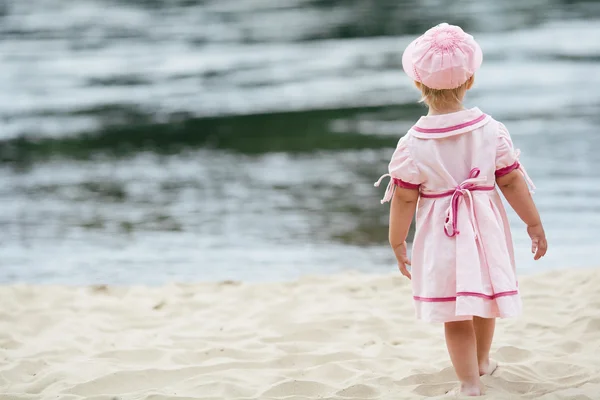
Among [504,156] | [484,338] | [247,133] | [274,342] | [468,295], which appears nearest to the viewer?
[468,295]

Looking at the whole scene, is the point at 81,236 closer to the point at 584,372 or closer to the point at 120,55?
the point at 584,372

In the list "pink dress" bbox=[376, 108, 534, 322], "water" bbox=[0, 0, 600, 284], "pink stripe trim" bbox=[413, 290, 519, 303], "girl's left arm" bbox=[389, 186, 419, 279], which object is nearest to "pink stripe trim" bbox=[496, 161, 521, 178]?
"pink dress" bbox=[376, 108, 534, 322]

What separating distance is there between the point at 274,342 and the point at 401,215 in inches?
55.6

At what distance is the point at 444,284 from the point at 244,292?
245cm

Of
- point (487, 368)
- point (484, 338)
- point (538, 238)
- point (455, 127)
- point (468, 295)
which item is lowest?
point (487, 368)

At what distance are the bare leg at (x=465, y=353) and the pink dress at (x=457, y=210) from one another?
0.10m

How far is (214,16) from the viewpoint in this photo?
19.9 m

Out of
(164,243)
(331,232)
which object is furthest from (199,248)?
(331,232)

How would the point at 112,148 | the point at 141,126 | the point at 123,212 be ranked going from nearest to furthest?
the point at 123,212 < the point at 112,148 < the point at 141,126

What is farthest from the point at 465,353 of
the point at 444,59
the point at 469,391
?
the point at 444,59

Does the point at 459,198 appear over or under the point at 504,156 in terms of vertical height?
under

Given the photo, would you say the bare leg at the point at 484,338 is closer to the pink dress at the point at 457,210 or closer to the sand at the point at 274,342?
the sand at the point at 274,342

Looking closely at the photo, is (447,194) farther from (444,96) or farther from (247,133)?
(247,133)

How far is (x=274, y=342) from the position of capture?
175 inches
